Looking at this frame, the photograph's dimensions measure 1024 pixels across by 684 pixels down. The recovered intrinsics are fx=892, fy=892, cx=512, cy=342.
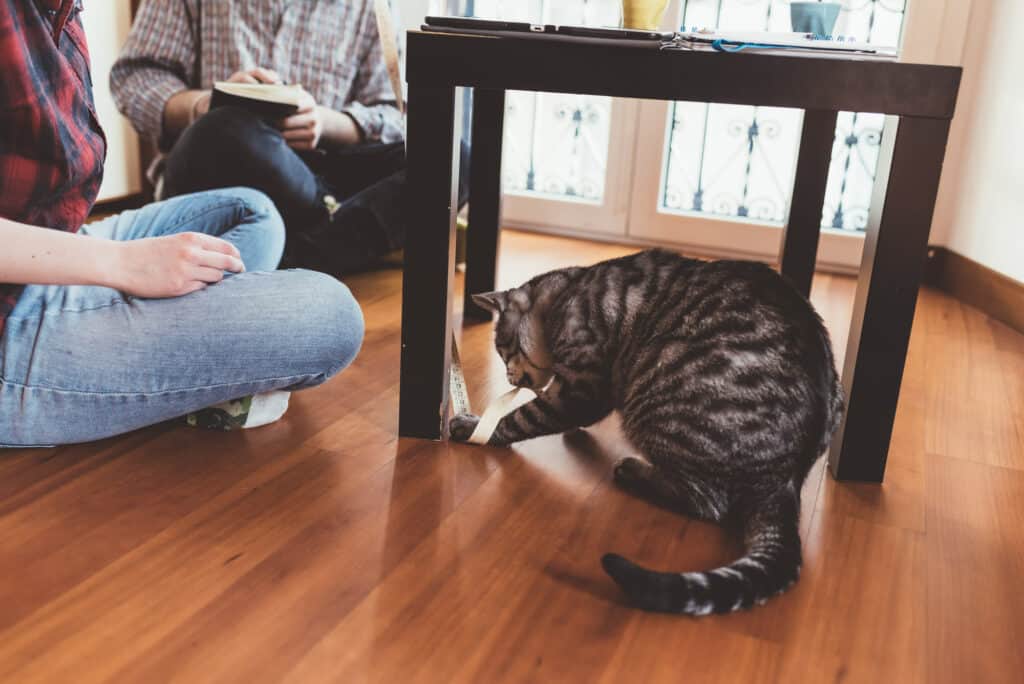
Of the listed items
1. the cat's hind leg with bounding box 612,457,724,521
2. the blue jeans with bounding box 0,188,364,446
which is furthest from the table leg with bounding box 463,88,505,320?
the cat's hind leg with bounding box 612,457,724,521

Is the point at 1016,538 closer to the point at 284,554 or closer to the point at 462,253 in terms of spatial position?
the point at 284,554

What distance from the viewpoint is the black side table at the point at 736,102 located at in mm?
1092

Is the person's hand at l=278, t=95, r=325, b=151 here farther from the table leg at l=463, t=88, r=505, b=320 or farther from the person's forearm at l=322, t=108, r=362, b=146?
the table leg at l=463, t=88, r=505, b=320

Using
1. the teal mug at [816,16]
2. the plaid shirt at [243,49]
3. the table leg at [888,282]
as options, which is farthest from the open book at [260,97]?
the table leg at [888,282]

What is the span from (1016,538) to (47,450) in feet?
4.21

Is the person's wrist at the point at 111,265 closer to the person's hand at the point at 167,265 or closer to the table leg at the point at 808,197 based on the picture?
the person's hand at the point at 167,265

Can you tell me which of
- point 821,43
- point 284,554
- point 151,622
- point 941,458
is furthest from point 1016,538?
point 151,622

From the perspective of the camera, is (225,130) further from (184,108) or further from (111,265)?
(111,265)

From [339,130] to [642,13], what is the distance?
110cm

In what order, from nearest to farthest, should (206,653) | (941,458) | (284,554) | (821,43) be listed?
(206,653)
(284,554)
(821,43)
(941,458)

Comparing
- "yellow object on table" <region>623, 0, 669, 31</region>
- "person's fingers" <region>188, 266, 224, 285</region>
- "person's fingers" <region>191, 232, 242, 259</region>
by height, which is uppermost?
"yellow object on table" <region>623, 0, 669, 31</region>

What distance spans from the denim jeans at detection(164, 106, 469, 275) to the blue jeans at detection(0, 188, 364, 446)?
→ 639mm

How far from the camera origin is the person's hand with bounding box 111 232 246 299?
1.15 metres

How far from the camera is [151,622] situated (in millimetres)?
874
